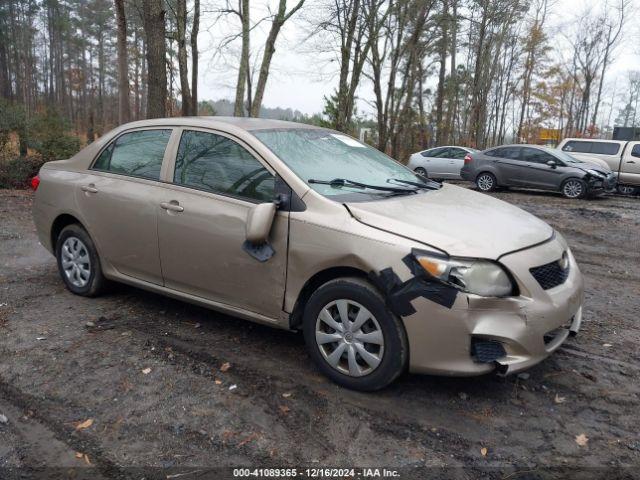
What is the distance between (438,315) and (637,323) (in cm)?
278

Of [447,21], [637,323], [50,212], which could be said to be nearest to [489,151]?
[447,21]

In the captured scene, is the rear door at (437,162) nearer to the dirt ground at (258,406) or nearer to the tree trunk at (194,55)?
the tree trunk at (194,55)

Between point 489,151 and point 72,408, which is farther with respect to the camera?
point 489,151

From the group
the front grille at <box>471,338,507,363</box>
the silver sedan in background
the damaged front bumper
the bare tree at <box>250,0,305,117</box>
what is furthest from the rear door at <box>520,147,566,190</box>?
the front grille at <box>471,338,507,363</box>

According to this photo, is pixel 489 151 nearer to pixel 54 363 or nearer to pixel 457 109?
pixel 54 363

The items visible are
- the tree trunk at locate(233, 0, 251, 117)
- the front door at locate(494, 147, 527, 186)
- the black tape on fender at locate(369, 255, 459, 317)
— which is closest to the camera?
the black tape on fender at locate(369, 255, 459, 317)

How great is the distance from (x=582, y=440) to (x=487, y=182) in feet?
44.4

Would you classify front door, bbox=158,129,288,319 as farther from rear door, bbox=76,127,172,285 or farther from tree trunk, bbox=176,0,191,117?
tree trunk, bbox=176,0,191,117

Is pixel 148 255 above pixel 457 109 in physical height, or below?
below

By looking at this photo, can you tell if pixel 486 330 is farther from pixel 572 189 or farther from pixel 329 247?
pixel 572 189

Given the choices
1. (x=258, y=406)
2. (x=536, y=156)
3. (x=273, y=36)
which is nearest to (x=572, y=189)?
(x=536, y=156)

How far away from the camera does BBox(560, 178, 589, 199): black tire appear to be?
13.8 meters

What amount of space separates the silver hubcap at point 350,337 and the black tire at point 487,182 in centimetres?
1334

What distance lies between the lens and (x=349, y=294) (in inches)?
122
